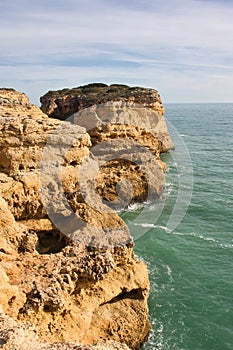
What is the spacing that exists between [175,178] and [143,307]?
31.5m

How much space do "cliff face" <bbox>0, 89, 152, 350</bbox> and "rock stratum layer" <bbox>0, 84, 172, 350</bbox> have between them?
4 cm

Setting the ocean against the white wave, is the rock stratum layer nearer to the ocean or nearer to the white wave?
the ocean

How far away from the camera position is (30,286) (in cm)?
1146

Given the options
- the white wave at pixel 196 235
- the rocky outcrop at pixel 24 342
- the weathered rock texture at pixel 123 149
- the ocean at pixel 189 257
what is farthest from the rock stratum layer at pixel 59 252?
the weathered rock texture at pixel 123 149

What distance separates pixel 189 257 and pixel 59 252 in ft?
46.7

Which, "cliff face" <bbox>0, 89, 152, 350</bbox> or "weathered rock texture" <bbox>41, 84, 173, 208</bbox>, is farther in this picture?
"weathered rock texture" <bbox>41, 84, 173, 208</bbox>

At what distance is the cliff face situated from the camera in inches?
444

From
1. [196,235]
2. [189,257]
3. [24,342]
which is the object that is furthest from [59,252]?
[196,235]

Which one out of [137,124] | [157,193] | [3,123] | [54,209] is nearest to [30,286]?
[54,209]

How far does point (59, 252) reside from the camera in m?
13.7

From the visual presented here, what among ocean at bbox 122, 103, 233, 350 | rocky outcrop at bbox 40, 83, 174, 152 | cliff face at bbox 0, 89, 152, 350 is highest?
rocky outcrop at bbox 40, 83, 174, 152

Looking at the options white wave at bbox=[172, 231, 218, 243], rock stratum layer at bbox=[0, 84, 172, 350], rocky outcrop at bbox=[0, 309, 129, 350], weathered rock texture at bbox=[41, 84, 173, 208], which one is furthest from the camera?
weathered rock texture at bbox=[41, 84, 173, 208]

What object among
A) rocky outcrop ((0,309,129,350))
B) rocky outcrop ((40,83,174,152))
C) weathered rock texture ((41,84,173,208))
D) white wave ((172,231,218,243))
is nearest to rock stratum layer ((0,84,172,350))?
rocky outcrop ((0,309,129,350))

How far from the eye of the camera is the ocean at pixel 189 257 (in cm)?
1793
